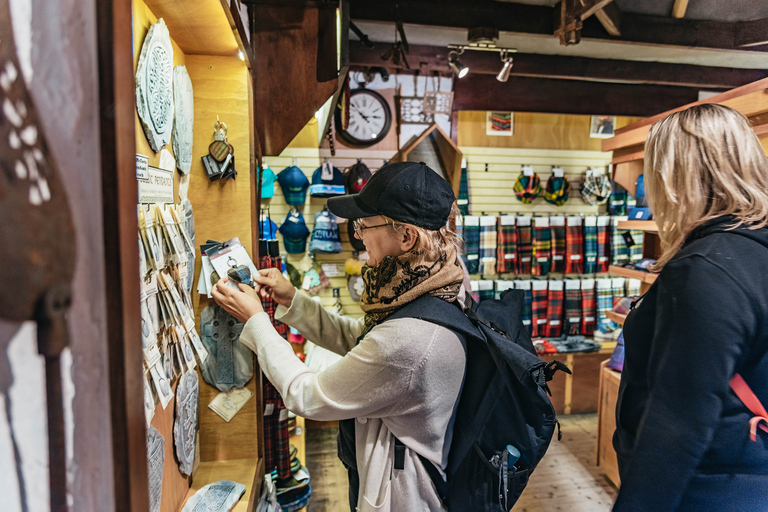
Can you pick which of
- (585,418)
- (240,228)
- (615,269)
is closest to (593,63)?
(615,269)

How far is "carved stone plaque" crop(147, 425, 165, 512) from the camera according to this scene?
0.97 m

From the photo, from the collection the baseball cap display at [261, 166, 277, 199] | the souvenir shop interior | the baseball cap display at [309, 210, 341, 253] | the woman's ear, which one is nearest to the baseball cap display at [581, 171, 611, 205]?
the souvenir shop interior

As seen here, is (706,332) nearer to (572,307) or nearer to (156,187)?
(156,187)

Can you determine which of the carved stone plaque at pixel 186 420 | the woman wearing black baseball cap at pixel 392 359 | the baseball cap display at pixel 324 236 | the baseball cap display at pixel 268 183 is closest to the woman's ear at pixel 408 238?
the woman wearing black baseball cap at pixel 392 359

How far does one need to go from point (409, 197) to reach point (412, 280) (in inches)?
9.3

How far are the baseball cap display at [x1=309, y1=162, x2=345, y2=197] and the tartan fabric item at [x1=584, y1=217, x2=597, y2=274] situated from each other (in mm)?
2756

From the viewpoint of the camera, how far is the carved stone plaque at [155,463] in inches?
38.1

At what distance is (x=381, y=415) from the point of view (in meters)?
1.15

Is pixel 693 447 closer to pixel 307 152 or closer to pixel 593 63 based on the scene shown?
pixel 307 152

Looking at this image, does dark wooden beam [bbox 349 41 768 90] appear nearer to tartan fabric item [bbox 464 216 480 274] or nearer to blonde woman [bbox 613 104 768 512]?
tartan fabric item [bbox 464 216 480 274]

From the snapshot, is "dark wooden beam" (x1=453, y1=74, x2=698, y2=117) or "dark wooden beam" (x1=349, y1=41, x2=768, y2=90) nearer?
"dark wooden beam" (x1=349, y1=41, x2=768, y2=90)

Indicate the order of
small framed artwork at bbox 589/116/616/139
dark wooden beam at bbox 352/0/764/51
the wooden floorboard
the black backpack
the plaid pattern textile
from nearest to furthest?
the black backpack < the plaid pattern textile < the wooden floorboard < dark wooden beam at bbox 352/0/764/51 < small framed artwork at bbox 589/116/616/139

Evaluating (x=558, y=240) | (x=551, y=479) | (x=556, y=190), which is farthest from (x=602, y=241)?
(x=551, y=479)

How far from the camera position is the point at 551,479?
10.4 ft
